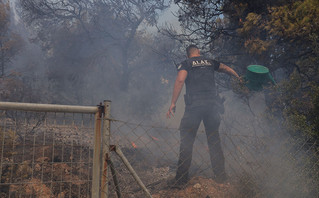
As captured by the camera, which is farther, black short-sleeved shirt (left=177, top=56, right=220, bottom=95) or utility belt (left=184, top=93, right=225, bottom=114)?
black short-sleeved shirt (left=177, top=56, right=220, bottom=95)

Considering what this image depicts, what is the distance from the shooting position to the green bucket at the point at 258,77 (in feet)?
13.9

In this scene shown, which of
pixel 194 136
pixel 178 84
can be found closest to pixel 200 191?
pixel 194 136

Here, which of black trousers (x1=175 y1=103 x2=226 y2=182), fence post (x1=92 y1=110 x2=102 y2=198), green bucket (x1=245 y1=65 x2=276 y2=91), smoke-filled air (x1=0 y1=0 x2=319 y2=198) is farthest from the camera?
green bucket (x1=245 y1=65 x2=276 y2=91)

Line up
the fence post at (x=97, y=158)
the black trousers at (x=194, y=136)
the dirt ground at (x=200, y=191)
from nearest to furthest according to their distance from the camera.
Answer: the fence post at (x=97, y=158) → the dirt ground at (x=200, y=191) → the black trousers at (x=194, y=136)

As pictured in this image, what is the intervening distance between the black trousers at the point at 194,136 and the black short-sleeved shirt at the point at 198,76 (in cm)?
30

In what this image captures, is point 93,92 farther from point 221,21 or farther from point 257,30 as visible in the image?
point 257,30

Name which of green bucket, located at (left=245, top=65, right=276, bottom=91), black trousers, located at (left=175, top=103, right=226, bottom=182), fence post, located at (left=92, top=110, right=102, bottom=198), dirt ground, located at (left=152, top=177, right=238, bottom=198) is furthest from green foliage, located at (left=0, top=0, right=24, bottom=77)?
fence post, located at (left=92, top=110, right=102, bottom=198)

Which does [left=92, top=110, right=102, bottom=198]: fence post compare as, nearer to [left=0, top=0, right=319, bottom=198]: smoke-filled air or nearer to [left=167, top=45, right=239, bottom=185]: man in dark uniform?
[left=0, top=0, right=319, bottom=198]: smoke-filled air

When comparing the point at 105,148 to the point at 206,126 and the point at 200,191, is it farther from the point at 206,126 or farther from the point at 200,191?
the point at 206,126

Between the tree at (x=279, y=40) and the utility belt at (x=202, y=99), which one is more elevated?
the tree at (x=279, y=40)

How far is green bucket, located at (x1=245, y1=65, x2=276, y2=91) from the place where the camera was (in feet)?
13.9

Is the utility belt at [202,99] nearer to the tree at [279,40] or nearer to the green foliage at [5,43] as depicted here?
the tree at [279,40]

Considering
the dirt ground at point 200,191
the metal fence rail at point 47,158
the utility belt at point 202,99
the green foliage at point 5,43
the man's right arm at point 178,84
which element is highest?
the green foliage at point 5,43

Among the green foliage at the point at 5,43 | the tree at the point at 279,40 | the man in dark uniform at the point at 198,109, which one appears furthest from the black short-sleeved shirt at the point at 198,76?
the green foliage at the point at 5,43
